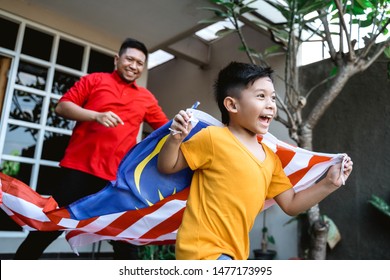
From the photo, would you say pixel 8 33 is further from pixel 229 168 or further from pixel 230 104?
pixel 229 168

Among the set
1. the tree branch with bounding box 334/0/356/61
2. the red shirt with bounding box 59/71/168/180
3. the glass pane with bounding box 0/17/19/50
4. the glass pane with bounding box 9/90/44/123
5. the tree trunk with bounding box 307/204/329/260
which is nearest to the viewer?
the red shirt with bounding box 59/71/168/180

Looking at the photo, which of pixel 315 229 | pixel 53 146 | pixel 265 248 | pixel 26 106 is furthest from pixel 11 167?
pixel 315 229

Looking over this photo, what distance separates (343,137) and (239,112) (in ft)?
8.55

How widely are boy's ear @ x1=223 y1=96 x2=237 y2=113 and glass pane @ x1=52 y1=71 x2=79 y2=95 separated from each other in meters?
2.91

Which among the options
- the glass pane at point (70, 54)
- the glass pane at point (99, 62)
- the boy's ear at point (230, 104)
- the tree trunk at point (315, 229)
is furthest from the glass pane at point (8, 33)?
the boy's ear at point (230, 104)

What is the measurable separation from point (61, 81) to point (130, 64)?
200 cm

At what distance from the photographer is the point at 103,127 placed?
1.87 meters

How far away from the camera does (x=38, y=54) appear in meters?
3.45

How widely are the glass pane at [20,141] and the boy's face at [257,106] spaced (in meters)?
2.90

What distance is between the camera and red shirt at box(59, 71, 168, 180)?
185 cm

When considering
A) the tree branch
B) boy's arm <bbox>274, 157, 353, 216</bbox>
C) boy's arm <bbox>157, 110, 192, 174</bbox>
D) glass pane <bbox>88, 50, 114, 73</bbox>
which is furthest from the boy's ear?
glass pane <bbox>88, 50, 114, 73</bbox>

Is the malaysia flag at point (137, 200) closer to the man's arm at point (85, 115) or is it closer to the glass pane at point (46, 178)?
the man's arm at point (85, 115)

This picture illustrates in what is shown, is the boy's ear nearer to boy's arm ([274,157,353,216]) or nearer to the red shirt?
boy's arm ([274,157,353,216])

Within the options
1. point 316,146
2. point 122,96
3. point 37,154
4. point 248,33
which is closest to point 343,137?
point 316,146
